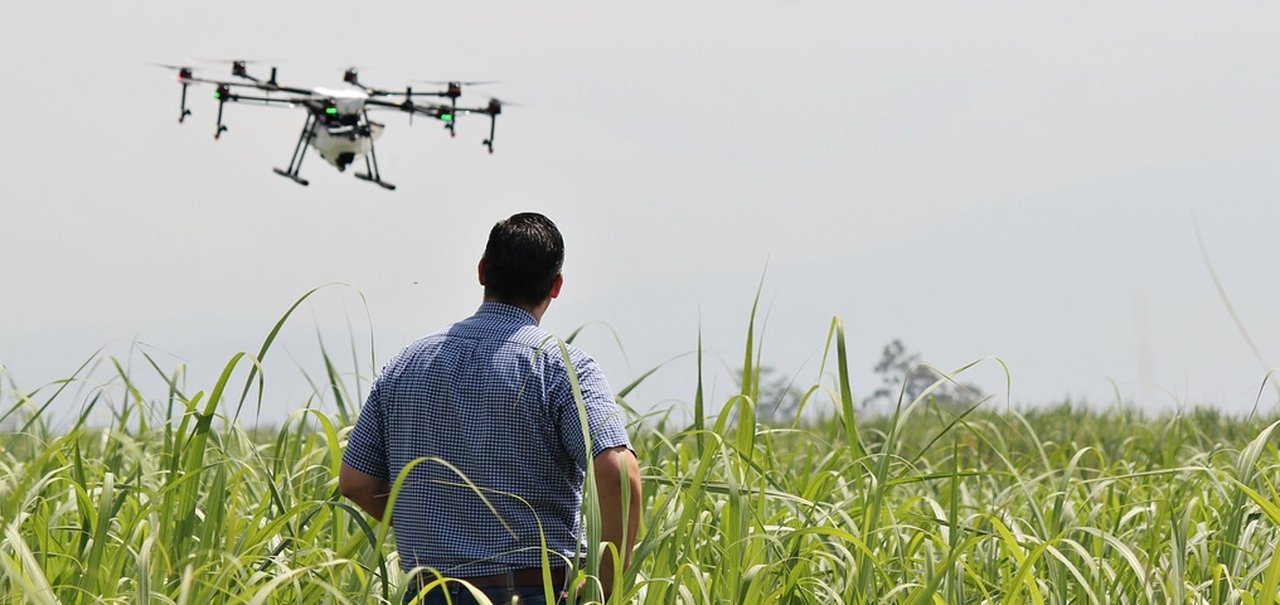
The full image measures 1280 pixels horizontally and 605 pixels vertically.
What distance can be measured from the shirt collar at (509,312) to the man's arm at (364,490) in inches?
20.2

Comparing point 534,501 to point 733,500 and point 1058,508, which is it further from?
point 1058,508

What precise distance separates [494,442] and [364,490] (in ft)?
1.43

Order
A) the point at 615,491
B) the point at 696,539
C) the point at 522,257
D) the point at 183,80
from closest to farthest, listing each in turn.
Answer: the point at 615,491 < the point at 522,257 < the point at 696,539 < the point at 183,80

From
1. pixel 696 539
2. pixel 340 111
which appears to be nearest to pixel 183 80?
pixel 340 111

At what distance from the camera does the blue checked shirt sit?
323 cm

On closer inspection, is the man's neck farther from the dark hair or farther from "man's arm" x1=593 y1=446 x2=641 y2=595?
"man's arm" x1=593 y1=446 x2=641 y2=595

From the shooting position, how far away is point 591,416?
3.21 m

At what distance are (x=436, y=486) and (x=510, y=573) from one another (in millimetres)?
276

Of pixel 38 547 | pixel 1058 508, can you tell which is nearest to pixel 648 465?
pixel 1058 508

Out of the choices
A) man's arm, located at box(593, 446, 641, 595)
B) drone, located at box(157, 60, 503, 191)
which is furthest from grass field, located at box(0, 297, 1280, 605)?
drone, located at box(157, 60, 503, 191)

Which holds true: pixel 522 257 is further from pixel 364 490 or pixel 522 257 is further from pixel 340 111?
pixel 340 111

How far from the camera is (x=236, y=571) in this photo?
11.4 feet

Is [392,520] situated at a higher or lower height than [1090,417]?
higher

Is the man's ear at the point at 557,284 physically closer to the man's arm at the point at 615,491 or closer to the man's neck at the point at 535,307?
the man's neck at the point at 535,307
